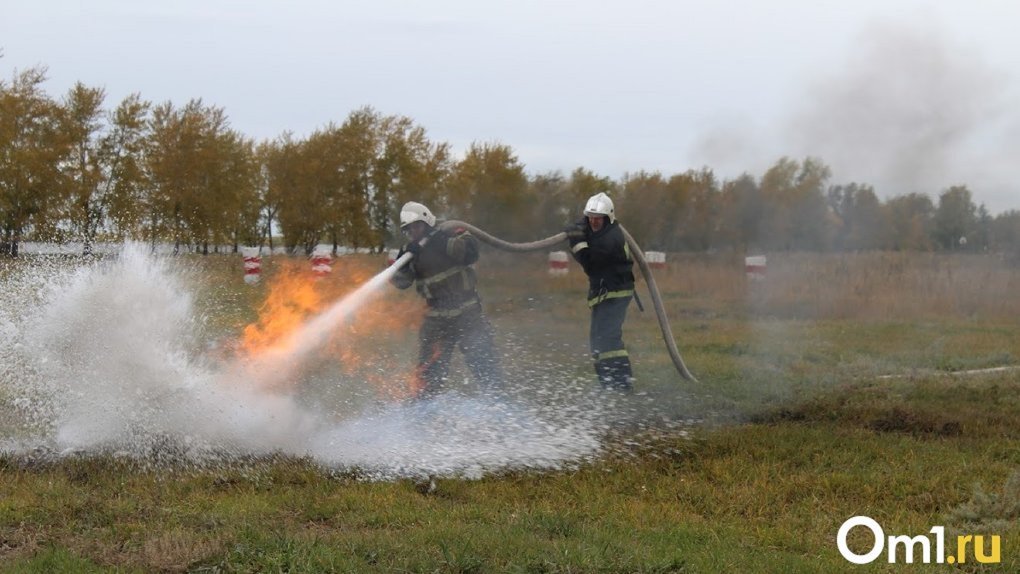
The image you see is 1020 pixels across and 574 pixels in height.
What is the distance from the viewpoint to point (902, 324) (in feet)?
52.1

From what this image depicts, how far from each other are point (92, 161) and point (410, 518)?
2912 centimetres

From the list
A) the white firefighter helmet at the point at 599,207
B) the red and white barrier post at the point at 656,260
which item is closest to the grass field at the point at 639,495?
the white firefighter helmet at the point at 599,207

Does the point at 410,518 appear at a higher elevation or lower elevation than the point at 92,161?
lower

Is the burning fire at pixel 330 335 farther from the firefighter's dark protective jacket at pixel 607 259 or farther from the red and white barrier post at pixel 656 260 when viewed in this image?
the red and white barrier post at pixel 656 260

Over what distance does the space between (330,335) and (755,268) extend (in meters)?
8.93

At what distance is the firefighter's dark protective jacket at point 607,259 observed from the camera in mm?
9547

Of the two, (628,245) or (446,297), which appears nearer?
(446,297)

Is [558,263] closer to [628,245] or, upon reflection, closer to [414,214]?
[628,245]

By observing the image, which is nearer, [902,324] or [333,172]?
[902,324]

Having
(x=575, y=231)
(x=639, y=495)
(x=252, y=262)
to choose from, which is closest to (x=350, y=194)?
(x=252, y=262)

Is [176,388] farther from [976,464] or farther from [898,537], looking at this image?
[976,464]

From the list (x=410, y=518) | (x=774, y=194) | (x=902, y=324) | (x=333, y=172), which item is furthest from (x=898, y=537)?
(x=333, y=172)

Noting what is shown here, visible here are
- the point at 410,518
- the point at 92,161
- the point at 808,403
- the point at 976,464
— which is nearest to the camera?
the point at 410,518

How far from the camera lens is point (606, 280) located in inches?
379
